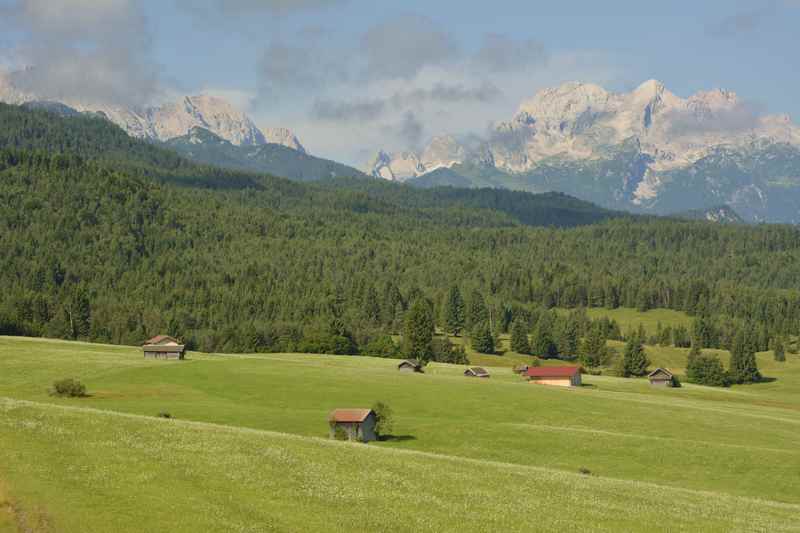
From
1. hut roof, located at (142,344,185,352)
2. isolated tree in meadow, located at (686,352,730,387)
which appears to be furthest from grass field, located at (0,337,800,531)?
isolated tree in meadow, located at (686,352,730,387)

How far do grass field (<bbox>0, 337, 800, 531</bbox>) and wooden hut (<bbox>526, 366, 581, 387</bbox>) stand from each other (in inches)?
1029

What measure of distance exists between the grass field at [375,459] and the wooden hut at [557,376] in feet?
85.8

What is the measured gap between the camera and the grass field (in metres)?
42.4

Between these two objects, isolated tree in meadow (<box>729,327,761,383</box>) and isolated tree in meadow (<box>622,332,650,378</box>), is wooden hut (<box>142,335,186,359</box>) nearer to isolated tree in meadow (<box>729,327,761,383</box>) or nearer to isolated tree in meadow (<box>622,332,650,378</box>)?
isolated tree in meadow (<box>622,332,650,378</box>)

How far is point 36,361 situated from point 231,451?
73.7 meters

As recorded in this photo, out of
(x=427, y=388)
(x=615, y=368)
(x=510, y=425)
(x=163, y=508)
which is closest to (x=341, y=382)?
(x=427, y=388)

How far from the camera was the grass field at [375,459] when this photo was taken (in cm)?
4241

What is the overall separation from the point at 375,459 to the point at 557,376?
92.9m

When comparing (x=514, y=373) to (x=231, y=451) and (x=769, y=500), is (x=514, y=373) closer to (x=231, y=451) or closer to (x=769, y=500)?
(x=769, y=500)

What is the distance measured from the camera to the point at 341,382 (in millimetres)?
117688

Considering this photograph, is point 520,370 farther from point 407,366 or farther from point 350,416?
point 350,416

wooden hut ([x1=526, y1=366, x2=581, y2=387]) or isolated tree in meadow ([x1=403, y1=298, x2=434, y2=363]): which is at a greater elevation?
isolated tree in meadow ([x1=403, y1=298, x2=434, y2=363])

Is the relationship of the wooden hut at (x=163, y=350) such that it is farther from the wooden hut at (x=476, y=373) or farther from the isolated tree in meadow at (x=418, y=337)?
the isolated tree in meadow at (x=418, y=337)

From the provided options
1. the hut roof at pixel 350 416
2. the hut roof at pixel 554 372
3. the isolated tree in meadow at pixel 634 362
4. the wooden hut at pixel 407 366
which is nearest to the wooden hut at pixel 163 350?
the wooden hut at pixel 407 366
